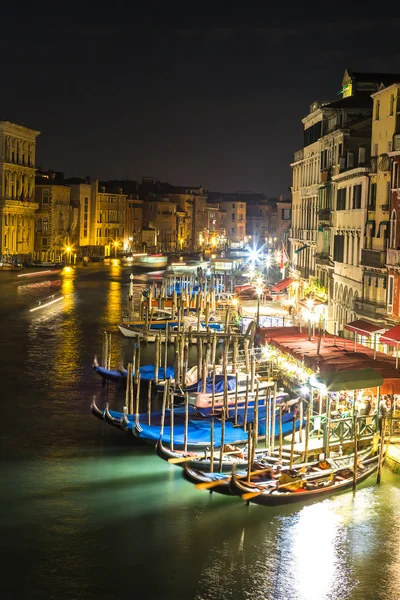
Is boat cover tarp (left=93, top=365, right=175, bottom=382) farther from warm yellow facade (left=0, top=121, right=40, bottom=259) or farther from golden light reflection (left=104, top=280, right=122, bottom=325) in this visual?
warm yellow facade (left=0, top=121, right=40, bottom=259)

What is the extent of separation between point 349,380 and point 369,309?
835cm

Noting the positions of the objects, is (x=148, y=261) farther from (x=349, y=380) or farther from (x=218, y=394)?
(x=349, y=380)

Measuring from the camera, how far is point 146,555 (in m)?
15.1

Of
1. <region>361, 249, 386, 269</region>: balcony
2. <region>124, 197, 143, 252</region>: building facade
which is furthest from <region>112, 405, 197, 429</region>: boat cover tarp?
<region>124, 197, 143, 252</region>: building facade

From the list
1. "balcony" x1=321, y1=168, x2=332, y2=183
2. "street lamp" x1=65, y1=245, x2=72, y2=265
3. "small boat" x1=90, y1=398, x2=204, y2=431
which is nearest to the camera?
"small boat" x1=90, y1=398, x2=204, y2=431

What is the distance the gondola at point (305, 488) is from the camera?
53.9ft

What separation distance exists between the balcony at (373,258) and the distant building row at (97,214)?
4507 cm

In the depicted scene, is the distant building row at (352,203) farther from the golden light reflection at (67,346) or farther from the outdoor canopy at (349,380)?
the golden light reflection at (67,346)

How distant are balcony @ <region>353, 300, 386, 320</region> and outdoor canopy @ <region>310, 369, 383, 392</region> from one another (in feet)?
22.9

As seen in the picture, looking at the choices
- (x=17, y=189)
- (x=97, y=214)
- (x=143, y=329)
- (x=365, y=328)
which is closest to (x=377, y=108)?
(x=365, y=328)

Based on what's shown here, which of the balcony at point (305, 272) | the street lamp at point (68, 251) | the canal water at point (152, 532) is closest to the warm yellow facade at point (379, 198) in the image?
the canal water at point (152, 532)

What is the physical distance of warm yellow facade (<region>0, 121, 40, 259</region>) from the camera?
7731 centimetres

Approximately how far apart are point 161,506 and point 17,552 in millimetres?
3053

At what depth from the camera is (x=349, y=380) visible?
63.2 ft
